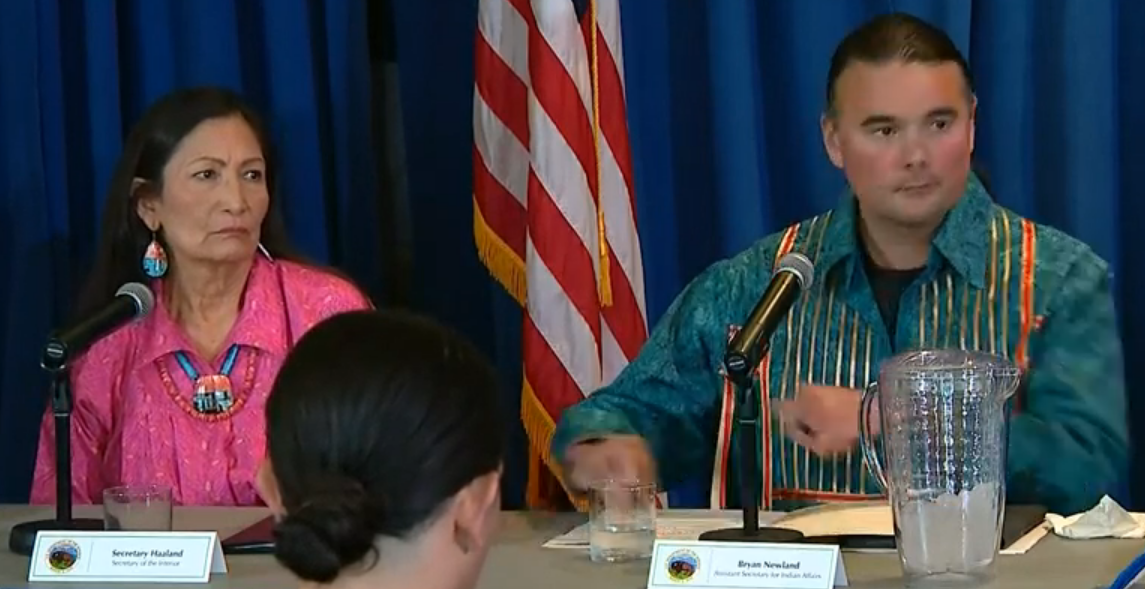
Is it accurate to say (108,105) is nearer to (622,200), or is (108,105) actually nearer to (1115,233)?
(622,200)

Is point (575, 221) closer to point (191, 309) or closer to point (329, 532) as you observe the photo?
point (191, 309)

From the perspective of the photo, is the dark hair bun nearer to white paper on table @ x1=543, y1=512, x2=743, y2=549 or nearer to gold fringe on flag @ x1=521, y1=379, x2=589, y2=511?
white paper on table @ x1=543, y1=512, x2=743, y2=549

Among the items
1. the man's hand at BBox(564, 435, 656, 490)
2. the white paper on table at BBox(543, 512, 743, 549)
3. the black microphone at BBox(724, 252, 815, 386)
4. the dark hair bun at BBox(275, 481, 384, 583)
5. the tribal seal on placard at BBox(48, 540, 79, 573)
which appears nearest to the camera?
the dark hair bun at BBox(275, 481, 384, 583)

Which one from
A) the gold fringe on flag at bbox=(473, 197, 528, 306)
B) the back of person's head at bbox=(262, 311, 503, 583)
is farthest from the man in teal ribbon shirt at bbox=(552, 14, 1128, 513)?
the back of person's head at bbox=(262, 311, 503, 583)

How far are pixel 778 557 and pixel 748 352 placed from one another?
0.23 meters

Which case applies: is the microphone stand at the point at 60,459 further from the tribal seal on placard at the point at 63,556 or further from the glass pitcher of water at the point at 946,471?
the glass pitcher of water at the point at 946,471

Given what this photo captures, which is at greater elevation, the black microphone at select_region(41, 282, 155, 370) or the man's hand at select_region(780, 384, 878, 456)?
the black microphone at select_region(41, 282, 155, 370)

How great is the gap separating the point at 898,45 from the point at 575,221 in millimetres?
A: 830

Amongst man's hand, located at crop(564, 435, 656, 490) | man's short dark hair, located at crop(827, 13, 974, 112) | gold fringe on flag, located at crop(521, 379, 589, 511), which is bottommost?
gold fringe on flag, located at crop(521, 379, 589, 511)

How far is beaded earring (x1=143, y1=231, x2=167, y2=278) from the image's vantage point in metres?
3.12

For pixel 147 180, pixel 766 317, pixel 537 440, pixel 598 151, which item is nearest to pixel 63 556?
pixel 766 317

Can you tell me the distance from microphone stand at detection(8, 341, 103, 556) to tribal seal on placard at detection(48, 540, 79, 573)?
0.14m

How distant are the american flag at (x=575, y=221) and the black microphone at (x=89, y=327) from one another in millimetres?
986

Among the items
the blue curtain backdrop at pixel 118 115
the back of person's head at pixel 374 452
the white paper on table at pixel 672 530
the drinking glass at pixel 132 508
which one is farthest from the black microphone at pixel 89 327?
the blue curtain backdrop at pixel 118 115
